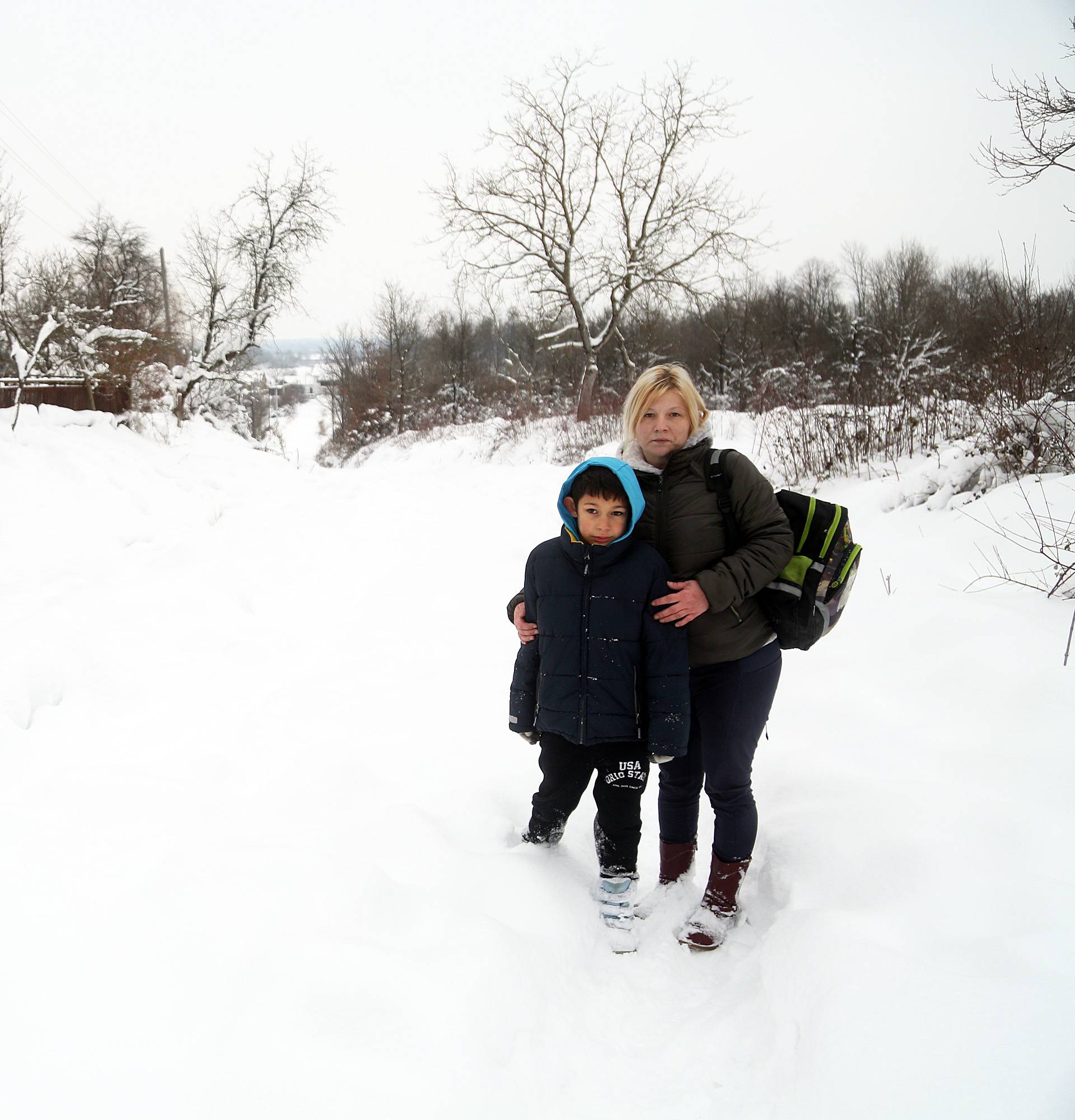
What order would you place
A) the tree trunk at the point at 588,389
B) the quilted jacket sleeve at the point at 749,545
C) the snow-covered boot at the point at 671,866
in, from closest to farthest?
the quilted jacket sleeve at the point at 749,545, the snow-covered boot at the point at 671,866, the tree trunk at the point at 588,389

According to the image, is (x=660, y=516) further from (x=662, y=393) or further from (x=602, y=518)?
(x=662, y=393)

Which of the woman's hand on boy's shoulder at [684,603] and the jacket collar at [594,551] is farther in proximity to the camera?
the jacket collar at [594,551]

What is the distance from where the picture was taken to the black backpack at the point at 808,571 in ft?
7.01

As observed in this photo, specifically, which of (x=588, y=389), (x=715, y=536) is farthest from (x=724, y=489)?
(x=588, y=389)

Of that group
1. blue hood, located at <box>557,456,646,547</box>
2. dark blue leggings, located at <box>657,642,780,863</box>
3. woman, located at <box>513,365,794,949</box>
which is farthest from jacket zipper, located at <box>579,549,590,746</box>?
dark blue leggings, located at <box>657,642,780,863</box>

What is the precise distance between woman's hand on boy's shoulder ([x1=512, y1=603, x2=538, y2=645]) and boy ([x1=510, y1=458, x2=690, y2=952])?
2 cm

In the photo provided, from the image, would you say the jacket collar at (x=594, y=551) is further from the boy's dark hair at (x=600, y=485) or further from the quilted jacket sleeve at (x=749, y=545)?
the quilted jacket sleeve at (x=749, y=545)

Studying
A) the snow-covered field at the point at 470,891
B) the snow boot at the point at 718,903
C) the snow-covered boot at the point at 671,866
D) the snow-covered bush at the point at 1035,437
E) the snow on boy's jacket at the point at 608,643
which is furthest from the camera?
the snow-covered bush at the point at 1035,437

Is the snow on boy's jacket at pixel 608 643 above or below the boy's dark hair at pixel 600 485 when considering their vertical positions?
below

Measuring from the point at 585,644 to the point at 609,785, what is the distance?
20.2 inches

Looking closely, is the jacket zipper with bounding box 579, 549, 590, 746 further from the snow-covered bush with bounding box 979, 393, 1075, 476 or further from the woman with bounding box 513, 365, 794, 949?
the snow-covered bush with bounding box 979, 393, 1075, 476

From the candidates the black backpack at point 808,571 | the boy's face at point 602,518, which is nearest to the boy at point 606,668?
the boy's face at point 602,518

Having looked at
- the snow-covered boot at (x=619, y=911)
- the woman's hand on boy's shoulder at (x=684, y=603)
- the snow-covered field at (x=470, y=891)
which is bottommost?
the snow-covered boot at (x=619, y=911)

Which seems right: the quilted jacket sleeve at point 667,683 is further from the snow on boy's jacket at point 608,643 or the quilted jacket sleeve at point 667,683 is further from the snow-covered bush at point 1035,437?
the snow-covered bush at point 1035,437
